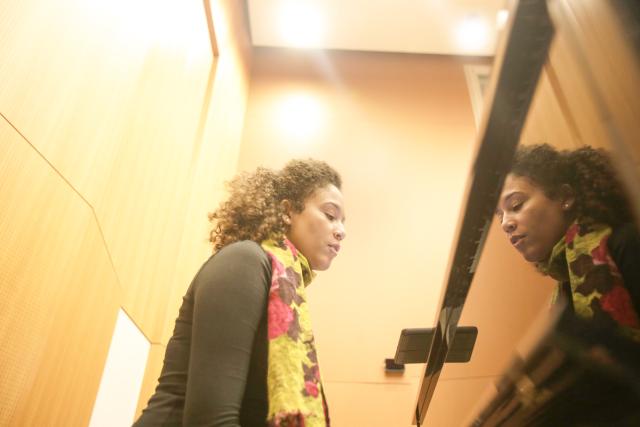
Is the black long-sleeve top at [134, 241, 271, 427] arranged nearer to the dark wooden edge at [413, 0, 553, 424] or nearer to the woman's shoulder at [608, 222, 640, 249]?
the dark wooden edge at [413, 0, 553, 424]

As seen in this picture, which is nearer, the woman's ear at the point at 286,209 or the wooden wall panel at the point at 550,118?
the wooden wall panel at the point at 550,118

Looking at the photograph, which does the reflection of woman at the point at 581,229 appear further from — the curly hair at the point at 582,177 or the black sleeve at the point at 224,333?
the black sleeve at the point at 224,333

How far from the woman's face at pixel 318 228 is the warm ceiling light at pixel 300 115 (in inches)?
69.5

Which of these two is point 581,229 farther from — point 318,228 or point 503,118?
point 318,228

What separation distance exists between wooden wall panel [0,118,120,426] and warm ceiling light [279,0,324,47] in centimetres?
251

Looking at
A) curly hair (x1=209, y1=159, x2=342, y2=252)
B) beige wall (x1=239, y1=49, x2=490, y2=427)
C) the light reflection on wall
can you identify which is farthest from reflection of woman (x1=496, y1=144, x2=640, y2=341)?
the light reflection on wall

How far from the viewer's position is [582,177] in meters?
0.32

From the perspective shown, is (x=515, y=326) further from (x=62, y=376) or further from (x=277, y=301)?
(x=62, y=376)

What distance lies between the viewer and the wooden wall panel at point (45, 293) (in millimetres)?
689

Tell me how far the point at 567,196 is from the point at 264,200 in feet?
2.55

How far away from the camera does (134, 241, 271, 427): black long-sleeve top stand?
63 cm

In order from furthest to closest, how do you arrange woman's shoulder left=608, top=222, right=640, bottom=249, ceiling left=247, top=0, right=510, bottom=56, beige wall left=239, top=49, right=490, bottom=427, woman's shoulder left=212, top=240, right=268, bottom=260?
1. ceiling left=247, top=0, right=510, bottom=56
2. beige wall left=239, top=49, right=490, bottom=427
3. woman's shoulder left=212, top=240, right=268, bottom=260
4. woman's shoulder left=608, top=222, right=640, bottom=249

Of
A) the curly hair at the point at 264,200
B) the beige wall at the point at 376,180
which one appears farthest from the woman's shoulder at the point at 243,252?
the beige wall at the point at 376,180

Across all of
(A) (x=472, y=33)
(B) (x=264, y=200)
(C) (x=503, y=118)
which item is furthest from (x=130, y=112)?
(A) (x=472, y=33)
